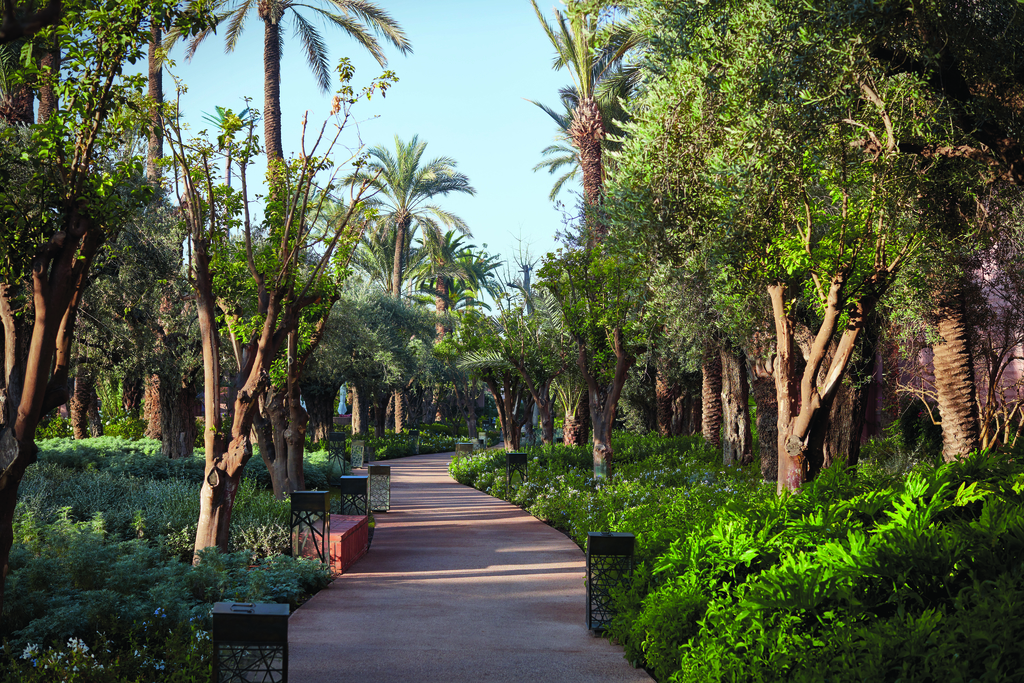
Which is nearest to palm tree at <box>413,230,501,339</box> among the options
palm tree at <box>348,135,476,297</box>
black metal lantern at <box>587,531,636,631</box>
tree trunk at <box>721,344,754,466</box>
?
palm tree at <box>348,135,476,297</box>

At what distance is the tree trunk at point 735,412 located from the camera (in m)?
17.9

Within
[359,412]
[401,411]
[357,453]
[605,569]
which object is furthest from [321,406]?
[605,569]

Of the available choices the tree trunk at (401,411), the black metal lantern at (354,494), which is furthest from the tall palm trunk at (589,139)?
the tree trunk at (401,411)

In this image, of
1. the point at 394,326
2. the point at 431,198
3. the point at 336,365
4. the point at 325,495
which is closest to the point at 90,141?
the point at 325,495

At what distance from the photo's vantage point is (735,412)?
18703mm

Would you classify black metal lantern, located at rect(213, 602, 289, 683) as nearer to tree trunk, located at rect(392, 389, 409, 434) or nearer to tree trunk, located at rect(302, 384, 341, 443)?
tree trunk, located at rect(302, 384, 341, 443)

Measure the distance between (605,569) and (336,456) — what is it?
14.1m

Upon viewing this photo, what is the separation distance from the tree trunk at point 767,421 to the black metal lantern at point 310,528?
8465 mm

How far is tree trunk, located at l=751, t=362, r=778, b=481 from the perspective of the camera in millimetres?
14391

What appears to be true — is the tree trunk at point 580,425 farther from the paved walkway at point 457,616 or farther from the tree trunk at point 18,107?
the tree trunk at point 18,107

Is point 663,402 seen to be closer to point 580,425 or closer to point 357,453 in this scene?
point 580,425

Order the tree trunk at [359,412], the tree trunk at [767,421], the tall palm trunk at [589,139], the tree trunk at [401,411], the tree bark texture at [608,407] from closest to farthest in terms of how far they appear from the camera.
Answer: the tree trunk at [767,421] < the tree bark texture at [608,407] < the tall palm trunk at [589,139] < the tree trunk at [359,412] < the tree trunk at [401,411]

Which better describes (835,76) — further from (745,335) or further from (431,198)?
(431,198)

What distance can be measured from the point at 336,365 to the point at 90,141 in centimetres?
2058
